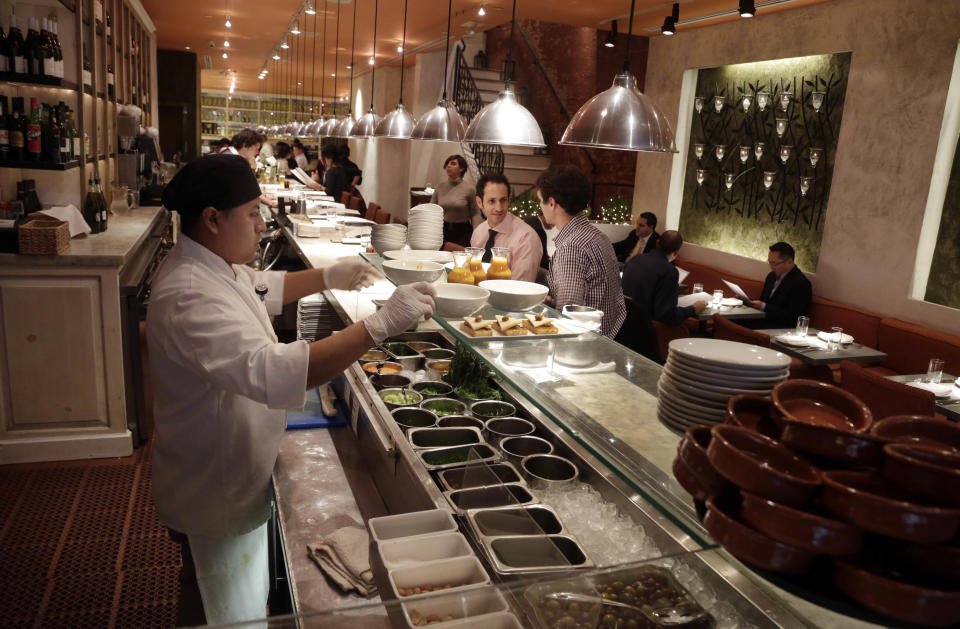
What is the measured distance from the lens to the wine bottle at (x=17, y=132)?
13.7ft

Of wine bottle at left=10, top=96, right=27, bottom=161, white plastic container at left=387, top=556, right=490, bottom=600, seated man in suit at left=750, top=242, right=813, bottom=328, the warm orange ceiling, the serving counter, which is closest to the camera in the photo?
the serving counter

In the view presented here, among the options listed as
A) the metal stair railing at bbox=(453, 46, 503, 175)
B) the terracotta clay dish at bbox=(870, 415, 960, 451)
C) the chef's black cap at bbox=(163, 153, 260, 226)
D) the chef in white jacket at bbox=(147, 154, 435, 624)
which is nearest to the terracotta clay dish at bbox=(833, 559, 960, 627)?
the terracotta clay dish at bbox=(870, 415, 960, 451)

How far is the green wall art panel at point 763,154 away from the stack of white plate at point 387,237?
16.0ft

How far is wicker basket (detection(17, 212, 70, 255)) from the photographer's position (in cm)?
379

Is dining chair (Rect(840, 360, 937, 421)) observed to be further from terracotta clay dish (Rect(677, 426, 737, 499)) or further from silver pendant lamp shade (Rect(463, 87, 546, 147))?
terracotta clay dish (Rect(677, 426, 737, 499))

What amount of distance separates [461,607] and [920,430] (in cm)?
80

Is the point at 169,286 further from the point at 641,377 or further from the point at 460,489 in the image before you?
the point at 641,377

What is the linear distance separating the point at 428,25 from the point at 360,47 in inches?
133

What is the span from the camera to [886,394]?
12.3ft

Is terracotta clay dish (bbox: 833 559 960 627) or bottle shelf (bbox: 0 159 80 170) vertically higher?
bottle shelf (bbox: 0 159 80 170)

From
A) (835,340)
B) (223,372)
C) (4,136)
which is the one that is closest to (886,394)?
(835,340)

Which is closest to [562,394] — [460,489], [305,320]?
[460,489]

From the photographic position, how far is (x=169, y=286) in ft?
5.87

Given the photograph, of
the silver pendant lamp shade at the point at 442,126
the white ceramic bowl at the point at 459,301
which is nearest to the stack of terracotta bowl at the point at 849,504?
the white ceramic bowl at the point at 459,301
